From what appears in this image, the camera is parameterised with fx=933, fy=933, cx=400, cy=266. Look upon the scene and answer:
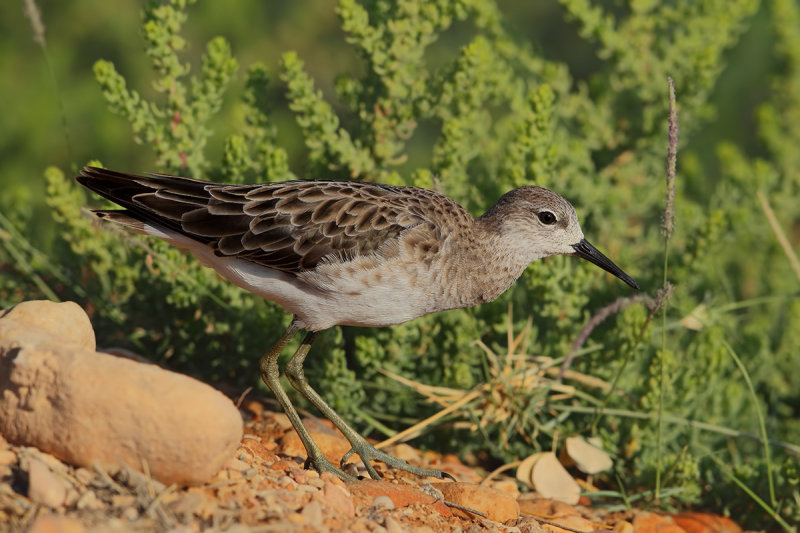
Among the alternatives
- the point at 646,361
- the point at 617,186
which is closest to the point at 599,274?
the point at 646,361

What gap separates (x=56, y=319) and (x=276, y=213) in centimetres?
137

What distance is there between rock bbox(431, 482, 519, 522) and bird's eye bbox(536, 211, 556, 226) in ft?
5.28

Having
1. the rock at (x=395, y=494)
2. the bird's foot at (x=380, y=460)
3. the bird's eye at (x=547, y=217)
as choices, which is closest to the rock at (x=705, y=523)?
the bird's foot at (x=380, y=460)

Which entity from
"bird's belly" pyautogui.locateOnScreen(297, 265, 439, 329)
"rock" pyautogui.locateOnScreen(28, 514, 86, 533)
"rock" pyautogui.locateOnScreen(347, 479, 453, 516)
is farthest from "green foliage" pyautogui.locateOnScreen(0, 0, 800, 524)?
"rock" pyautogui.locateOnScreen(28, 514, 86, 533)

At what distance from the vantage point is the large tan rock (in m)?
3.73

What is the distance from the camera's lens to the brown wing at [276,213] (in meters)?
5.12

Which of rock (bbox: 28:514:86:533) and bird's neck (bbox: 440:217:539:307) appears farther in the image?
bird's neck (bbox: 440:217:539:307)

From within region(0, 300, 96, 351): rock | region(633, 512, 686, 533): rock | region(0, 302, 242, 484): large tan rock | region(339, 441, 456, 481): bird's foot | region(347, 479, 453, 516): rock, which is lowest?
region(633, 512, 686, 533): rock

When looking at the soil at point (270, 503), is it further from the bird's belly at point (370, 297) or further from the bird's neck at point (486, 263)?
the bird's neck at point (486, 263)

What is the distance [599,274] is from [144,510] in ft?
12.5

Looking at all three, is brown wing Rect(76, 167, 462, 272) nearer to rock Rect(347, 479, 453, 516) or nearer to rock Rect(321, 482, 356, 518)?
rock Rect(347, 479, 453, 516)

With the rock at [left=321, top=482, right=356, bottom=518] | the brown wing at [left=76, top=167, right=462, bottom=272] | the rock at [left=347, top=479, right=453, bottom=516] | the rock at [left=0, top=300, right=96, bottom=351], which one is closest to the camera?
the rock at [left=321, top=482, right=356, bottom=518]

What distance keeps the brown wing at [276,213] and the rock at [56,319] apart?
3.10 ft

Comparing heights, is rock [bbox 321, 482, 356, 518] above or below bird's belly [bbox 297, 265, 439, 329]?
below
